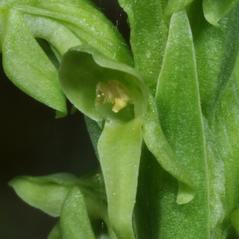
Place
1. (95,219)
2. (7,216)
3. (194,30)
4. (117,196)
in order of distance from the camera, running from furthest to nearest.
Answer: (7,216) < (95,219) < (194,30) < (117,196)

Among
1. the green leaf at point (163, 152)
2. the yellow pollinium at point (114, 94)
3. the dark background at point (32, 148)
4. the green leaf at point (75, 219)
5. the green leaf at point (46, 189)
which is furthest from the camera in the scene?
the dark background at point (32, 148)

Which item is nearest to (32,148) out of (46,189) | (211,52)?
(46,189)

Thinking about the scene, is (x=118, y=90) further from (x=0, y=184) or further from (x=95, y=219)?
(x=0, y=184)

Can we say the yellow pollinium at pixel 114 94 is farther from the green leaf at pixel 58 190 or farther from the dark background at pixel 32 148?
the dark background at pixel 32 148

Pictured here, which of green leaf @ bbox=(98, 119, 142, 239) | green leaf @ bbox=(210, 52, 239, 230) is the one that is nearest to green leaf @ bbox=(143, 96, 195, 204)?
green leaf @ bbox=(98, 119, 142, 239)

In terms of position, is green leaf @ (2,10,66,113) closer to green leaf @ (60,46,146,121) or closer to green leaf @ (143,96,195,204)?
green leaf @ (60,46,146,121)

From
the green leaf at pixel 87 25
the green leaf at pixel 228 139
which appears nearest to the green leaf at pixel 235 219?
the green leaf at pixel 228 139

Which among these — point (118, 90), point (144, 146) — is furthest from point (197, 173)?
point (118, 90)
